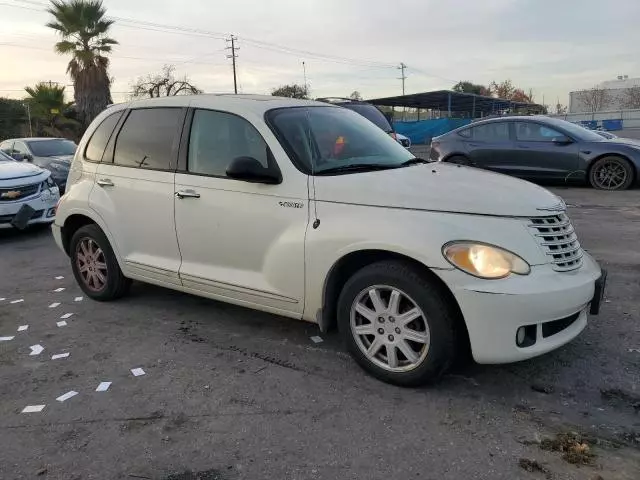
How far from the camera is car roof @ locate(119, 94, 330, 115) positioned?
415 centimetres

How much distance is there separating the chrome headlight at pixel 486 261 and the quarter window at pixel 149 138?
2.45 m

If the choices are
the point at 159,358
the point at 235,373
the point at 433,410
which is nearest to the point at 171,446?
the point at 235,373

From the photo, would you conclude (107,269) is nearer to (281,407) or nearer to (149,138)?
(149,138)

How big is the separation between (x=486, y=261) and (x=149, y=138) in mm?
2975

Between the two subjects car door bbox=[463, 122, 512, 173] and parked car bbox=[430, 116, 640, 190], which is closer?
parked car bbox=[430, 116, 640, 190]

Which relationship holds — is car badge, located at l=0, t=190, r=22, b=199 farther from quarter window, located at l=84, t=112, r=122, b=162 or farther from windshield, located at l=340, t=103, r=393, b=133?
windshield, located at l=340, t=103, r=393, b=133

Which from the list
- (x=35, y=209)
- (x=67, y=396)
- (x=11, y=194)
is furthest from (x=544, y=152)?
(x=67, y=396)

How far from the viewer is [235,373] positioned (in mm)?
3689

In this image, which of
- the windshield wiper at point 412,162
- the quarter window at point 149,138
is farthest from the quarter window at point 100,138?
the windshield wiper at point 412,162

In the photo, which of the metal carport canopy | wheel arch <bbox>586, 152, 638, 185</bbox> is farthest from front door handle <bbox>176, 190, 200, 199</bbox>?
the metal carport canopy

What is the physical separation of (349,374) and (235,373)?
29.3 inches

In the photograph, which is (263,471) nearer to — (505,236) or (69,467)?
(69,467)

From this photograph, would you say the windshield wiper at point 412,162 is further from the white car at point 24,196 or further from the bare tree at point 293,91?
the bare tree at point 293,91

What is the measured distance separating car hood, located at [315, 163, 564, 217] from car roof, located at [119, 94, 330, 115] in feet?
2.87
